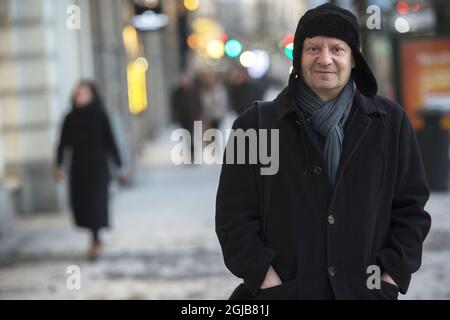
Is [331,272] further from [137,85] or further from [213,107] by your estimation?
[137,85]

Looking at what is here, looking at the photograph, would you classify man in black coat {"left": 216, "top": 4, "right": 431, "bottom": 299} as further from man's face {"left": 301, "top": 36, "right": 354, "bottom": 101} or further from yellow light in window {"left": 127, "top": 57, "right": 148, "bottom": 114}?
yellow light in window {"left": 127, "top": 57, "right": 148, "bottom": 114}

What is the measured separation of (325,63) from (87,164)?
5722 mm

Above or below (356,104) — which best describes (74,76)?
above

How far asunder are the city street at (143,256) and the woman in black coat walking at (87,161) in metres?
0.46

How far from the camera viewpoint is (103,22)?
14.9m

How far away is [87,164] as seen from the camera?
8203 millimetres

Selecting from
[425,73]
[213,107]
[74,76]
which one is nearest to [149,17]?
[213,107]

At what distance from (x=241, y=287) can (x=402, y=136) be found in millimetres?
832

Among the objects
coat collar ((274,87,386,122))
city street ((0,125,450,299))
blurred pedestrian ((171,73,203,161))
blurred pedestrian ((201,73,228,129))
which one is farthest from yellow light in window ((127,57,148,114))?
coat collar ((274,87,386,122))

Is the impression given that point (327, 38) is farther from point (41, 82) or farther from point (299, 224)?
point (41, 82)

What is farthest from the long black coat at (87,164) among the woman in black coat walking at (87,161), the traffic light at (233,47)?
the traffic light at (233,47)

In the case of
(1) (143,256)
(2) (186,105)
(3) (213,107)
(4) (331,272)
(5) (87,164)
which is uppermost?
(2) (186,105)

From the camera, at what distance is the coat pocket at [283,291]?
2.80m
